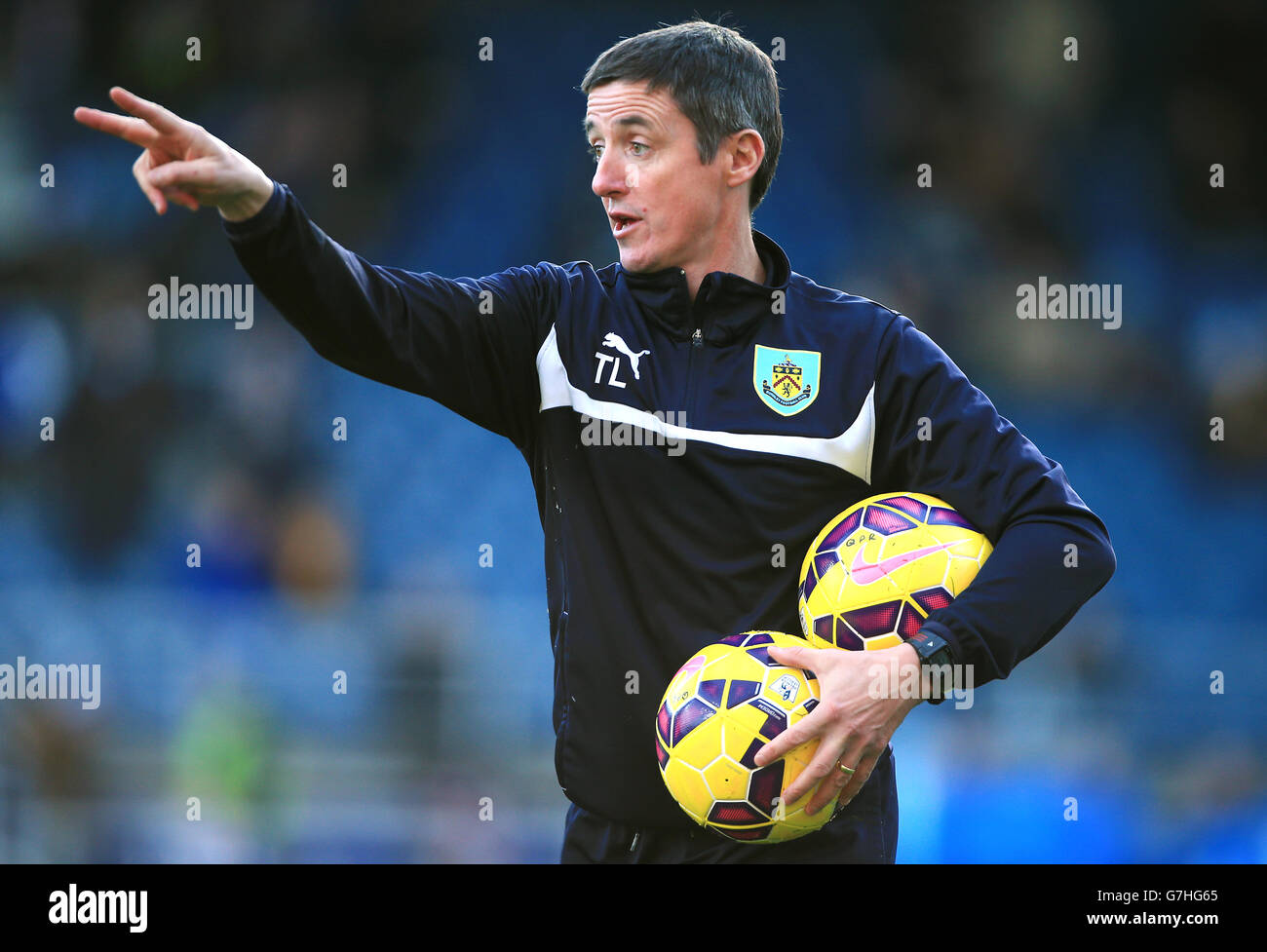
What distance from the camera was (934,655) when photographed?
302 centimetres

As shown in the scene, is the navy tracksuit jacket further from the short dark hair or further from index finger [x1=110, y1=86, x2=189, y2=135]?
index finger [x1=110, y1=86, x2=189, y2=135]

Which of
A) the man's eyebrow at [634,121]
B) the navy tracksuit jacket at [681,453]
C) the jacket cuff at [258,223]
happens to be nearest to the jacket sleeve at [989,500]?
the navy tracksuit jacket at [681,453]

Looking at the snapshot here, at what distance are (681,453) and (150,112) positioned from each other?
1.48 metres

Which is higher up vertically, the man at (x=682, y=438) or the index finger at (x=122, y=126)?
the index finger at (x=122, y=126)

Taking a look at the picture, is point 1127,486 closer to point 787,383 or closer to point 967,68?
point 967,68

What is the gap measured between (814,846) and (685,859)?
33cm

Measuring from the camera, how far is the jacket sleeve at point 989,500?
3.11 meters

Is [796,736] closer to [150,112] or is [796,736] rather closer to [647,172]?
[647,172]

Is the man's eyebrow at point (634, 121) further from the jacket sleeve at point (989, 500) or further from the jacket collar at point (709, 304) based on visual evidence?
the jacket sleeve at point (989, 500)

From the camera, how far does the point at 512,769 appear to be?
740cm

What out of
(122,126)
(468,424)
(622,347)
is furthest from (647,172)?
(468,424)

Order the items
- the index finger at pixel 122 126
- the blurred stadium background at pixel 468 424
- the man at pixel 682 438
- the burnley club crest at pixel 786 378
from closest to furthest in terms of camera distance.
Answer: the index finger at pixel 122 126 → the man at pixel 682 438 → the burnley club crest at pixel 786 378 → the blurred stadium background at pixel 468 424

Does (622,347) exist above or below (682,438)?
above

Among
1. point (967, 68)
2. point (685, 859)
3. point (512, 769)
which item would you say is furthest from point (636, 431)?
point (967, 68)
